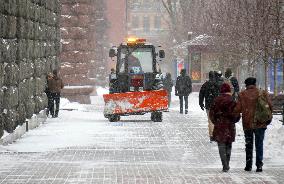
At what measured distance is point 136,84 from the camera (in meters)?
30.0

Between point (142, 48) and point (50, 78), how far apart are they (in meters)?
3.28

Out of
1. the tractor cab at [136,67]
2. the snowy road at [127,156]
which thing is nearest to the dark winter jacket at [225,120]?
the snowy road at [127,156]

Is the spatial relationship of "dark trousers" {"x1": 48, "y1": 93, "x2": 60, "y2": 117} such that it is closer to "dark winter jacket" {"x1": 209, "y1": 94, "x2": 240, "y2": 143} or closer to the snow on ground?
the snow on ground

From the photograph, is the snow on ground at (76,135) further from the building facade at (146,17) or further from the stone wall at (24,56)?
the building facade at (146,17)

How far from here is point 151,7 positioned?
149750 mm

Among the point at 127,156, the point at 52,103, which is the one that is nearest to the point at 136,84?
the point at 52,103

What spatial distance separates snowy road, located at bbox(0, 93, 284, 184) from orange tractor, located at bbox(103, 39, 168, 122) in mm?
1641

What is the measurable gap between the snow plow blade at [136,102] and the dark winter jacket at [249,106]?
42.5 feet

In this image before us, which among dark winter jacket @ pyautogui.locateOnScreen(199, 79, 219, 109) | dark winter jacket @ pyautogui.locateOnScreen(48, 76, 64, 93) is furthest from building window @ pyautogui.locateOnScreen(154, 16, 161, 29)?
dark winter jacket @ pyautogui.locateOnScreen(199, 79, 219, 109)

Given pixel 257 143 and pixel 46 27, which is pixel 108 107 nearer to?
pixel 46 27

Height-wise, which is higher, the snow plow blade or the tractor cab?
the tractor cab

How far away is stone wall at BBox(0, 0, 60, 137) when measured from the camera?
1936 centimetres

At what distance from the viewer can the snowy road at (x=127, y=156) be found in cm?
1385

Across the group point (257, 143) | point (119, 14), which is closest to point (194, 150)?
point (257, 143)
